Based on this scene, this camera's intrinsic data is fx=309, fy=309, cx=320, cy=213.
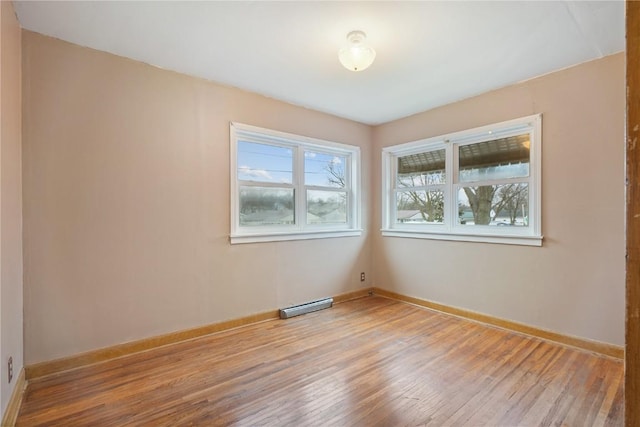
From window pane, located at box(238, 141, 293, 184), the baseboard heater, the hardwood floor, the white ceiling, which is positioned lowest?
the hardwood floor

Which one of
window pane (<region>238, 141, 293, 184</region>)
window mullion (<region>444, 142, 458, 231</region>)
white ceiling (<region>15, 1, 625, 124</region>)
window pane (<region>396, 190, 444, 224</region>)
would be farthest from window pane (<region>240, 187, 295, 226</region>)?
window mullion (<region>444, 142, 458, 231</region>)

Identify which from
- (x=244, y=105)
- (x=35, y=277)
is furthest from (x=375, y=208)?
(x=35, y=277)

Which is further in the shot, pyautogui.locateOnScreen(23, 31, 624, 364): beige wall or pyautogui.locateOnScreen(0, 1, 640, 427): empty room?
pyautogui.locateOnScreen(23, 31, 624, 364): beige wall

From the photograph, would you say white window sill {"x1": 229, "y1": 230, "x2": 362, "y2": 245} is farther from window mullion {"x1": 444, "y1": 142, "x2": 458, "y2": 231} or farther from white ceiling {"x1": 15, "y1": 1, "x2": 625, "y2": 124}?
white ceiling {"x1": 15, "y1": 1, "x2": 625, "y2": 124}

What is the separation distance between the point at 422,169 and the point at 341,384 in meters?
2.87

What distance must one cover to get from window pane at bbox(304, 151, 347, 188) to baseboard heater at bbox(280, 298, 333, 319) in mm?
1480

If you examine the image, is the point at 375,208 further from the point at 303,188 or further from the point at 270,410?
the point at 270,410

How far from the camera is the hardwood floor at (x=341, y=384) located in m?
1.79

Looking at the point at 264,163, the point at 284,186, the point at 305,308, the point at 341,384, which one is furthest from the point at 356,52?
the point at 305,308

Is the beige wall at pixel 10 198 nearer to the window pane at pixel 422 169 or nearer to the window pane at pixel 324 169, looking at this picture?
the window pane at pixel 324 169

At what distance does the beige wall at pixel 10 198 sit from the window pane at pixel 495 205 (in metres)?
3.90

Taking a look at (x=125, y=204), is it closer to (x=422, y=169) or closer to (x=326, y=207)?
(x=326, y=207)

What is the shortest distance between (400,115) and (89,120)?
10.8ft

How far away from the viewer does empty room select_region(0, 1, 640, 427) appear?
1.94 m
